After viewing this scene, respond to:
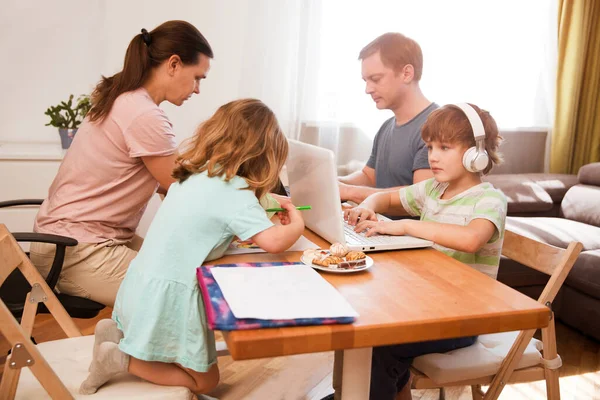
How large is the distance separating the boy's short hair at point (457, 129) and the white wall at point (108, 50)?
1.89 metres

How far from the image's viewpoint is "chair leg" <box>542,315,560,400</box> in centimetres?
152

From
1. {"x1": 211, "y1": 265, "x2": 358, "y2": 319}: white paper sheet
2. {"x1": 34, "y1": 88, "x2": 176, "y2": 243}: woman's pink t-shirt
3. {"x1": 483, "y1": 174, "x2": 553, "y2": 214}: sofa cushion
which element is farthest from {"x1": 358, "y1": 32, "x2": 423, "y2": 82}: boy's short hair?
{"x1": 483, "y1": 174, "x2": 553, "y2": 214}: sofa cushion

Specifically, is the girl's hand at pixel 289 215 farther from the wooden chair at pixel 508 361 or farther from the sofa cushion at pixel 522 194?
the sofa cushion at pixel 522 194

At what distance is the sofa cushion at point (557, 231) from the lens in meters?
3.00

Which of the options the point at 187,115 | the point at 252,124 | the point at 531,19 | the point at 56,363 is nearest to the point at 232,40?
the point at 187,115

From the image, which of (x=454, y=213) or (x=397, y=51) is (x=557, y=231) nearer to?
(x=397, y=51)

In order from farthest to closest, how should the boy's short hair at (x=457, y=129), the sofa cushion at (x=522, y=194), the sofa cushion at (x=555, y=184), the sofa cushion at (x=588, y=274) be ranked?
the sofa cushion at (x=555, y=184) → the sofa cushion at (x=522, y=194) → the sofa cushion at (x=588, y=274) → the boy's short hair at (x=457, y=129)

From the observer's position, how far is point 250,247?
1.46 meters

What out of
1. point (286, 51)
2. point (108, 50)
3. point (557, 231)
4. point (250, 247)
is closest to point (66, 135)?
point (108, 50)

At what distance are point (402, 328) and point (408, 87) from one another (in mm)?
1364

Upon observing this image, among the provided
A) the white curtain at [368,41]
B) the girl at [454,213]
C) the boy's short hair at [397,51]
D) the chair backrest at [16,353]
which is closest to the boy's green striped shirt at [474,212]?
the girl at [454,213]

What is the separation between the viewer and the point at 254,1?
3.40 m

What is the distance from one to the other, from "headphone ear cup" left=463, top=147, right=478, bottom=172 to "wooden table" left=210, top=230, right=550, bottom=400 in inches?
11.4

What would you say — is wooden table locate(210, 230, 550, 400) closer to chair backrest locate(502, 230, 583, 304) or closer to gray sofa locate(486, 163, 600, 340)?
chair backrest locate(502, 230, 583, 304)
